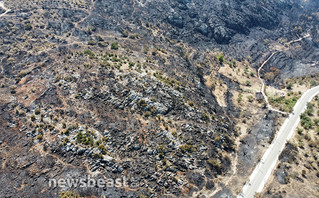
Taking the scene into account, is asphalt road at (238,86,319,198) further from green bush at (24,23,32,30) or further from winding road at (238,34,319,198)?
green bush at (24,23,32,30)

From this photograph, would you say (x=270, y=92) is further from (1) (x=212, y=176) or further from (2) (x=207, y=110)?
(1) (x=212, y=176)

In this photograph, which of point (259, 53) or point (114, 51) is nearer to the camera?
→ point (114, 51)

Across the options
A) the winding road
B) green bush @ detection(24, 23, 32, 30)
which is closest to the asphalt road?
the winding road

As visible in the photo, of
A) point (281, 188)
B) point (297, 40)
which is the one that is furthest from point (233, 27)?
point (281, 188)

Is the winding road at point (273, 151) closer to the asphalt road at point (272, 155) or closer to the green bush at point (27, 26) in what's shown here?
the asphalt road at point (272, 155)

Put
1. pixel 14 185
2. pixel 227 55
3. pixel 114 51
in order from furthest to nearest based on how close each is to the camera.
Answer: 1. pixel 227 55
2. pixel 114 51
3. pixel 14 185

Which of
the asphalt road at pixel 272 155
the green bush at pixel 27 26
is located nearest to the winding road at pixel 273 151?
the asphalt road at pixel 272 155

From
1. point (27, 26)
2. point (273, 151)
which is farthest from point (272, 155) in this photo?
point (27, 26)

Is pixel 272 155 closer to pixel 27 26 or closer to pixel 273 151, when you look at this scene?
pixel 273 151
